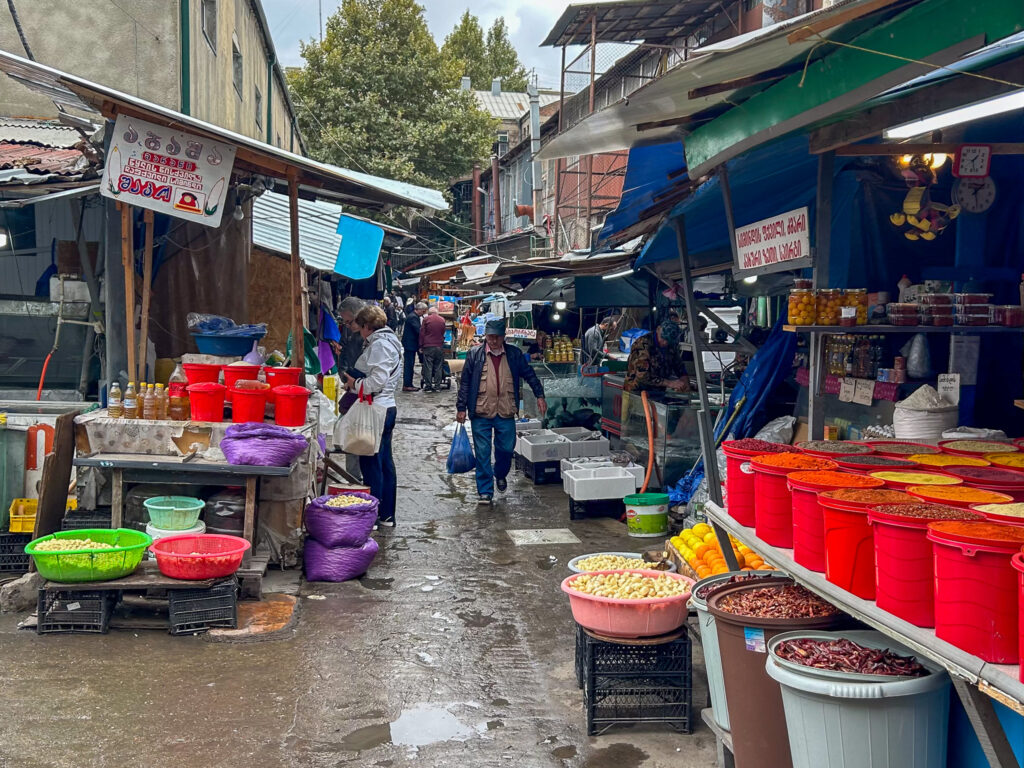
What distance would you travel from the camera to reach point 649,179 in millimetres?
7086

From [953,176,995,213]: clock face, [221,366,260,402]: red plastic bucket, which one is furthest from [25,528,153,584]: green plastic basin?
[953,176,995,213]: clock face

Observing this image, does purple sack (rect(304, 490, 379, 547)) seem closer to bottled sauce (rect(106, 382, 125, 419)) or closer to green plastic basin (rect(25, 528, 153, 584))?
green plastic basin (rect(25, 528, 153, 584))

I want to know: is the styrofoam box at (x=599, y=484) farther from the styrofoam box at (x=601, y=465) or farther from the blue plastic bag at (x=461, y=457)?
the blue plastic bag at (x=461, y=457)

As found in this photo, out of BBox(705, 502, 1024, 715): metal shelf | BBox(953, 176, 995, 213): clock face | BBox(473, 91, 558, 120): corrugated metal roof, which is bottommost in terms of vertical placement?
BBox(705, 502, 1024, 715): metal shelf

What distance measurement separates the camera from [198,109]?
12.9m

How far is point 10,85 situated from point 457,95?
23.7 metres

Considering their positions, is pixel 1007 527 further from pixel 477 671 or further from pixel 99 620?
pixel 99 620

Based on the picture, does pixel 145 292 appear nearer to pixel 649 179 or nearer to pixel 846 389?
pixel 649 179

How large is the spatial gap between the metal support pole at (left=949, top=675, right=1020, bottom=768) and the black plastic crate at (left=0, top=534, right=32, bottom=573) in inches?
273

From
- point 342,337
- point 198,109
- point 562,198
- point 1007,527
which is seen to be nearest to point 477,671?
point 1007,527

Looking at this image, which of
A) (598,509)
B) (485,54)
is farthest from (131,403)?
(485,54)

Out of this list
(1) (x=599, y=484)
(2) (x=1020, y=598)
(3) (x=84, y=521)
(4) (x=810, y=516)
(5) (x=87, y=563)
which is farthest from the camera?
(1) (x=599, y=484)

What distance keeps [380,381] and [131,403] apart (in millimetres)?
2373

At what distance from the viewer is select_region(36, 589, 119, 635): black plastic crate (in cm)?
616
